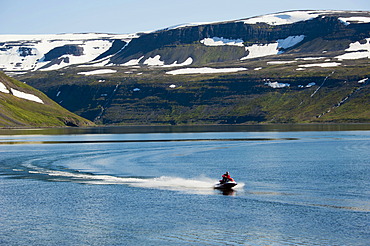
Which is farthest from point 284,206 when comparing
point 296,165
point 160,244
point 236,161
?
point 236,161

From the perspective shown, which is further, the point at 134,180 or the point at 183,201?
the point at 134,180

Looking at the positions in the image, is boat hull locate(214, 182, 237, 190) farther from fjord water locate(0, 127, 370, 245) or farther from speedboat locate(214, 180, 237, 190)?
fjord water locate(0, 127, 370, 245)

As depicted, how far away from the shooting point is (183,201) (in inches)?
2313

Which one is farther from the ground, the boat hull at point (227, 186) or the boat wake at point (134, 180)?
the boat hull at point (227, 186)

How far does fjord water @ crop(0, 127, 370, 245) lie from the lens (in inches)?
1750

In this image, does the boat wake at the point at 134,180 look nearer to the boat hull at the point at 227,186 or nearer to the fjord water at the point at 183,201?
the fjord water at the point at 183,201

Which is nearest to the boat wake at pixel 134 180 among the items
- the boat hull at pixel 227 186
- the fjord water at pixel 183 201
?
the fjord water at pixel 183 201

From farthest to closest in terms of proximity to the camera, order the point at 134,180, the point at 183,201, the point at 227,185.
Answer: the point at 134,180 → the point at 227,185 → the point at 183,201

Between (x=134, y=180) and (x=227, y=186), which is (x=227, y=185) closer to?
(x=227, y=186)

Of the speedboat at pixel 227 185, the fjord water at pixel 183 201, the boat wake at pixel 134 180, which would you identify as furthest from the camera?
the boat wake at pixel 134 180

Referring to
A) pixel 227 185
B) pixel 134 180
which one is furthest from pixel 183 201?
pixel 134 180

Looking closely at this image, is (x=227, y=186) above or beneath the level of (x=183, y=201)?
above

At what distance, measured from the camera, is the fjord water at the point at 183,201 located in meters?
44.4

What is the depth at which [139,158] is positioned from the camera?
343ft
